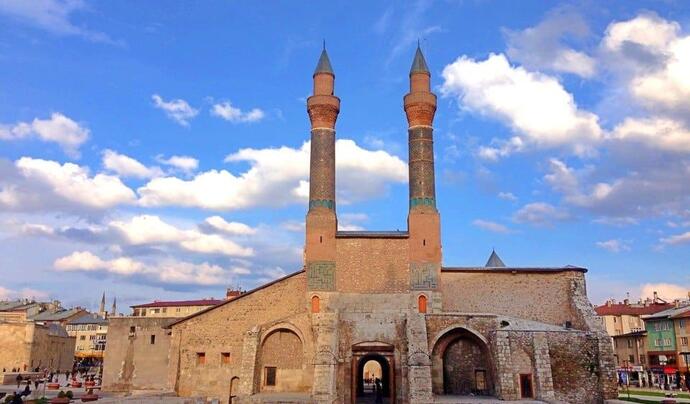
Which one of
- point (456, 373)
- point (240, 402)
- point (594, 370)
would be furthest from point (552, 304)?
point (240, 402)

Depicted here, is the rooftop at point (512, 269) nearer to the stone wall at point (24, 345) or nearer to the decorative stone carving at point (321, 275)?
the decorative stone carving at point (321, 275)

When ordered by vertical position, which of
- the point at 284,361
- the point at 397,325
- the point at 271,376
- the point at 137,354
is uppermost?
the point at 397,325

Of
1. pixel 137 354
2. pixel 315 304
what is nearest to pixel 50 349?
pixel 137 354

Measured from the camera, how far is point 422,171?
3131 centimetres

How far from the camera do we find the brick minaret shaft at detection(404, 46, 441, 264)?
30156mm

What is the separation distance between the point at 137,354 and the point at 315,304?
Result: 1164 cm

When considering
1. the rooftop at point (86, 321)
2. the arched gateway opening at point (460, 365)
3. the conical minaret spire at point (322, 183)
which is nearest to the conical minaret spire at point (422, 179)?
the arched gateway opening at point (460, 365)

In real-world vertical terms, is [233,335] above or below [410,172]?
below

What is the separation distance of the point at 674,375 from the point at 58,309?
73.8 metres

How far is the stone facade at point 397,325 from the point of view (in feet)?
82.4

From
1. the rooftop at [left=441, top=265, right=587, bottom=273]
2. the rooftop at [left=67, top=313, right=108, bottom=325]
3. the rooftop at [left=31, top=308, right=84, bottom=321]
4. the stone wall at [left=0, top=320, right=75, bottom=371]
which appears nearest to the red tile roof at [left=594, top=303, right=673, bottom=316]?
the rooftop at [left=441, top=265, right=587, bottom=273]

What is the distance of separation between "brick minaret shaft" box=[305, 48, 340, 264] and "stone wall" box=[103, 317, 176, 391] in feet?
32.9

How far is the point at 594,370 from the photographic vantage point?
2527 centimetres

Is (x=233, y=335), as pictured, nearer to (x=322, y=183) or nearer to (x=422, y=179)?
(x=322, y=183)
